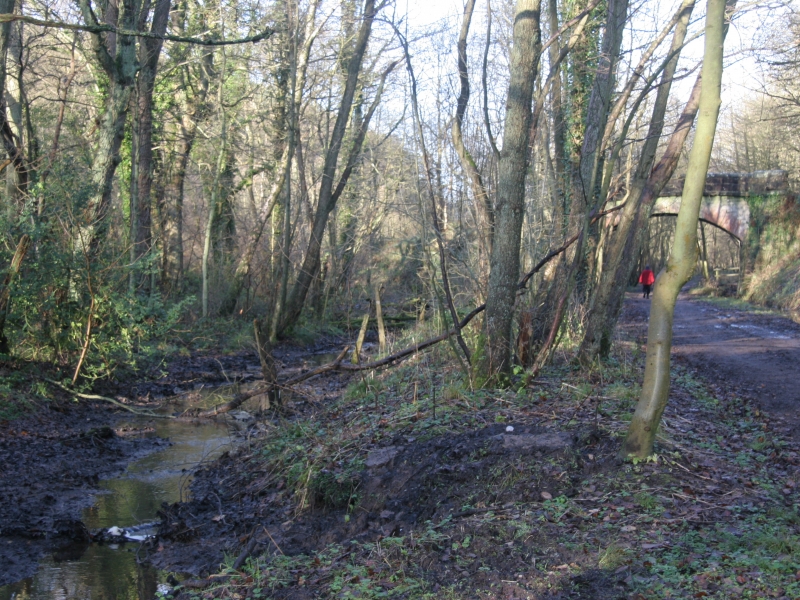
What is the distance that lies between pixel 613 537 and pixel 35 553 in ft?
18.3

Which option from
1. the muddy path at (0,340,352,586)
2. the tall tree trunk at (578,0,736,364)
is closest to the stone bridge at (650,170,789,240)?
the tall tree trunk at (578,0,736,364)

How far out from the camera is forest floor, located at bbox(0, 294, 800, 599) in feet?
16.6

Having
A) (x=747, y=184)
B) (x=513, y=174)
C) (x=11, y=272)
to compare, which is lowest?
(x=11, y=272)

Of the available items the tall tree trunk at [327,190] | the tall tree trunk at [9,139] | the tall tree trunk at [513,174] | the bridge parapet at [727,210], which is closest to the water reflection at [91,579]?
the tall tree trunk at [513,174]

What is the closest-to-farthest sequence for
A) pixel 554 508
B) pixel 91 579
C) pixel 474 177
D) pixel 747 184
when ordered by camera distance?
pixel 554 508 < pixel 91 579 < pixel 474 177 < pixel 747 184

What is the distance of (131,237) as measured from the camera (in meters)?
15.8

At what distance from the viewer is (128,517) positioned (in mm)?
8125

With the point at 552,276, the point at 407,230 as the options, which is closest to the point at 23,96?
the point at 552,276

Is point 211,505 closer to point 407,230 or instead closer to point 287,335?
point 287,335

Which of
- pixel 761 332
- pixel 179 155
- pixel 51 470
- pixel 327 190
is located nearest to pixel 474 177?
pixel 51 470

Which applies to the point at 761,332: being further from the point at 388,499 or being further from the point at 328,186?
the point at 388,499

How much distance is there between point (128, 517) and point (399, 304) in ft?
56.9

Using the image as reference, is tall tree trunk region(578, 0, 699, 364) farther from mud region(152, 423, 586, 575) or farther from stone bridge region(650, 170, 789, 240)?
stone bridge region(650, 170, 789, 240)

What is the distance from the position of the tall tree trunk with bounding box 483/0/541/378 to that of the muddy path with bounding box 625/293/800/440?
388 cm
